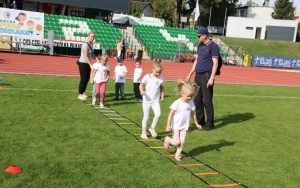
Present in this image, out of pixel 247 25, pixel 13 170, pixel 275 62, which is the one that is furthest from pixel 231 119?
pixel 247 25

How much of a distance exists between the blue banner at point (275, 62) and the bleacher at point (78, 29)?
14.6m

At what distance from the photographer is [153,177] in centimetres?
569

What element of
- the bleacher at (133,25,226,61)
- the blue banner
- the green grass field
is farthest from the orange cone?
the blue banner

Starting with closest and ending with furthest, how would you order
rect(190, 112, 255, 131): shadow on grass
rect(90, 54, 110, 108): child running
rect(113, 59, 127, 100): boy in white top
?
rect(190, 112, 255, 131): shadow on grass
rect(90, 54, 110, 108): child running
rect(113, 59, 127, 100): boy in white top

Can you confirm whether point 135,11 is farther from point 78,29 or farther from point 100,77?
point 100,77

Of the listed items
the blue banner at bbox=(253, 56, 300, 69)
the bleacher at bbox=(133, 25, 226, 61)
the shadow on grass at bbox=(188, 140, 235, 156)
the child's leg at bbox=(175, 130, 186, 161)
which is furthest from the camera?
the blue banner at bbox=(253, 56, 300, 69)

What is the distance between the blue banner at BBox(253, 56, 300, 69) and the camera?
133ft

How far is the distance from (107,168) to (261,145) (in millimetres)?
3690

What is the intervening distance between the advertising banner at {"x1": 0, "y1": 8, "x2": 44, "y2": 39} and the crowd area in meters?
16.2

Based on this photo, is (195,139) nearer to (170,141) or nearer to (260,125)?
(170,141)

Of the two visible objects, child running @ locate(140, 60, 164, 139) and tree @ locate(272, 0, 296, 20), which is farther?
tree @ locate(272, 0, 296, 20)

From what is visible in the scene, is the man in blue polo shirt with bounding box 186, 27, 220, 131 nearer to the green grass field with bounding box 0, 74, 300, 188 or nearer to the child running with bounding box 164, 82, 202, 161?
the green grass field with bounding box 0, 74, 300, 188

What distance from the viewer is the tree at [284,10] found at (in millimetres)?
82812

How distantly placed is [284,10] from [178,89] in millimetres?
82143
